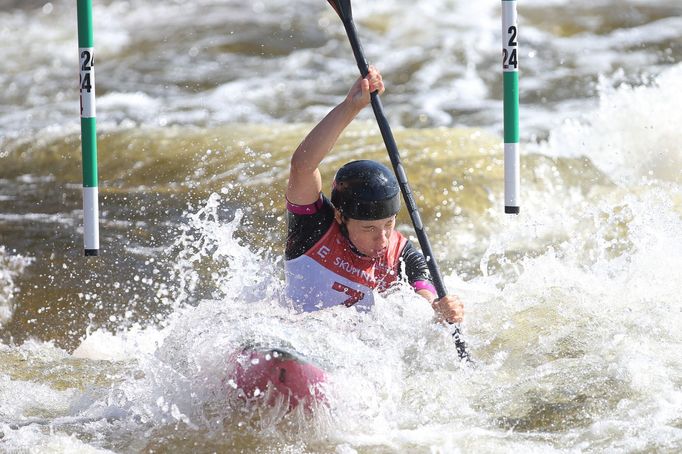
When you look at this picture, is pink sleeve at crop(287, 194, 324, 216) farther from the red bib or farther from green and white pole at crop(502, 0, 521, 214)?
green and white pole at crop(502, 0, 521, 214)

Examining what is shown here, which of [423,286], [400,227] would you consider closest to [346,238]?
[423,286]

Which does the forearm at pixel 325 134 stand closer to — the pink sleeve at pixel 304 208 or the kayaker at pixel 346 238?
the kayaker at pixel 346 238

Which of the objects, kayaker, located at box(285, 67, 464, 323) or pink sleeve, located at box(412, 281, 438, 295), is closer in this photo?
kayaker, located at box(285, 67, 464, 323)

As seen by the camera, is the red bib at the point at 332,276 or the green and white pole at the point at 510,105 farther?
the green and white pole at the point at 510,105

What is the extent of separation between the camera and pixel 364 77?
4.20 meters

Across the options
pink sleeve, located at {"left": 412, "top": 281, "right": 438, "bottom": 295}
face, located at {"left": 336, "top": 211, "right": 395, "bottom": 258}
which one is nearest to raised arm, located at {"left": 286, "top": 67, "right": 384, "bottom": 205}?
face, located at {"left": 336, "top": 211, "right": 395, "bottom": 258}

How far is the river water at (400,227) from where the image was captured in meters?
3.95

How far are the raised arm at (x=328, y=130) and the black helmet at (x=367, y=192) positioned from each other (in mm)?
152

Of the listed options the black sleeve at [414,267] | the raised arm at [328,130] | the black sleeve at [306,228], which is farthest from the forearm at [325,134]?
the black sleeve at [414,267]

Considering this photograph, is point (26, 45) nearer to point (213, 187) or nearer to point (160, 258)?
point (213, 187)

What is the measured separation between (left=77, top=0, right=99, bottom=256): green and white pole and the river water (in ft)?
2.01

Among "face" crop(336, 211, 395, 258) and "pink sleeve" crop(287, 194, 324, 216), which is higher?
"pink sleeve" crop(287, 194, 324, 216)

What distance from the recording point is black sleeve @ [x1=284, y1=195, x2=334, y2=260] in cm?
444

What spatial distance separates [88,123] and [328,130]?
115 cm
